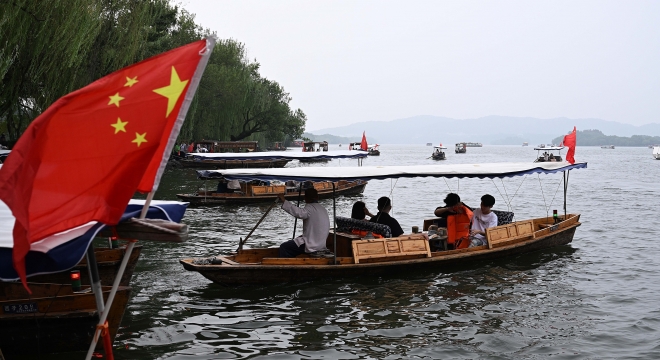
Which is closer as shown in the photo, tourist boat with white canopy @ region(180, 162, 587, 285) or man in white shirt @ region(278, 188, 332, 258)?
tourist boat with white canopy @ region(180, 162, 587, 285)

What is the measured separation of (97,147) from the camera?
15.5 feet

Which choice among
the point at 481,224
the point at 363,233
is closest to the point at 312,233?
the point at 363,233

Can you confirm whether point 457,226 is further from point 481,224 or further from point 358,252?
point 358,252

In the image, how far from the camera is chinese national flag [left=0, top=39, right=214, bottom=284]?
14.7ft

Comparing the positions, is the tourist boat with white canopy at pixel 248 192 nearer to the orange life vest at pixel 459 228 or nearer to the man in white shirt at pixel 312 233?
the orange life vest at pixel 459 228

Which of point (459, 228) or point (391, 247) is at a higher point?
A: point (459, 228)

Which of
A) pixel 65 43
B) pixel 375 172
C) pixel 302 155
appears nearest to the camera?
pixel 375 172

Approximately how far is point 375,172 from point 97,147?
27.8 feet

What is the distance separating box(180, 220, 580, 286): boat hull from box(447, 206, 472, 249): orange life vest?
429mm

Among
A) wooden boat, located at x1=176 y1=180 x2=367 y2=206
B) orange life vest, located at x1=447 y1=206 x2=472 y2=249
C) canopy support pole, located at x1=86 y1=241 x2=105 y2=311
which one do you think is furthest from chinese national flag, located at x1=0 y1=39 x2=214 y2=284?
wooden boat, located at x1=176 y1=180 x2=367 y2=206

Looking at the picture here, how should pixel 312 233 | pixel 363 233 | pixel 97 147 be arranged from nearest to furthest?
pixel 97 147 < pixel 312 233 < pixel 363 233

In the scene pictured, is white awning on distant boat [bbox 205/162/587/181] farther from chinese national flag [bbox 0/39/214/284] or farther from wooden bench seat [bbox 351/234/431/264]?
chinese national flag [bbox 0/39/214/284]

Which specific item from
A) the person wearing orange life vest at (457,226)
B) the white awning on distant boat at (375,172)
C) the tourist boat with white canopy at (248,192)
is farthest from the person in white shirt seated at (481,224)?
the tourist boat with white canopy at (248,192)

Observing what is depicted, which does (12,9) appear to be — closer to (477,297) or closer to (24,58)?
(24,58)
